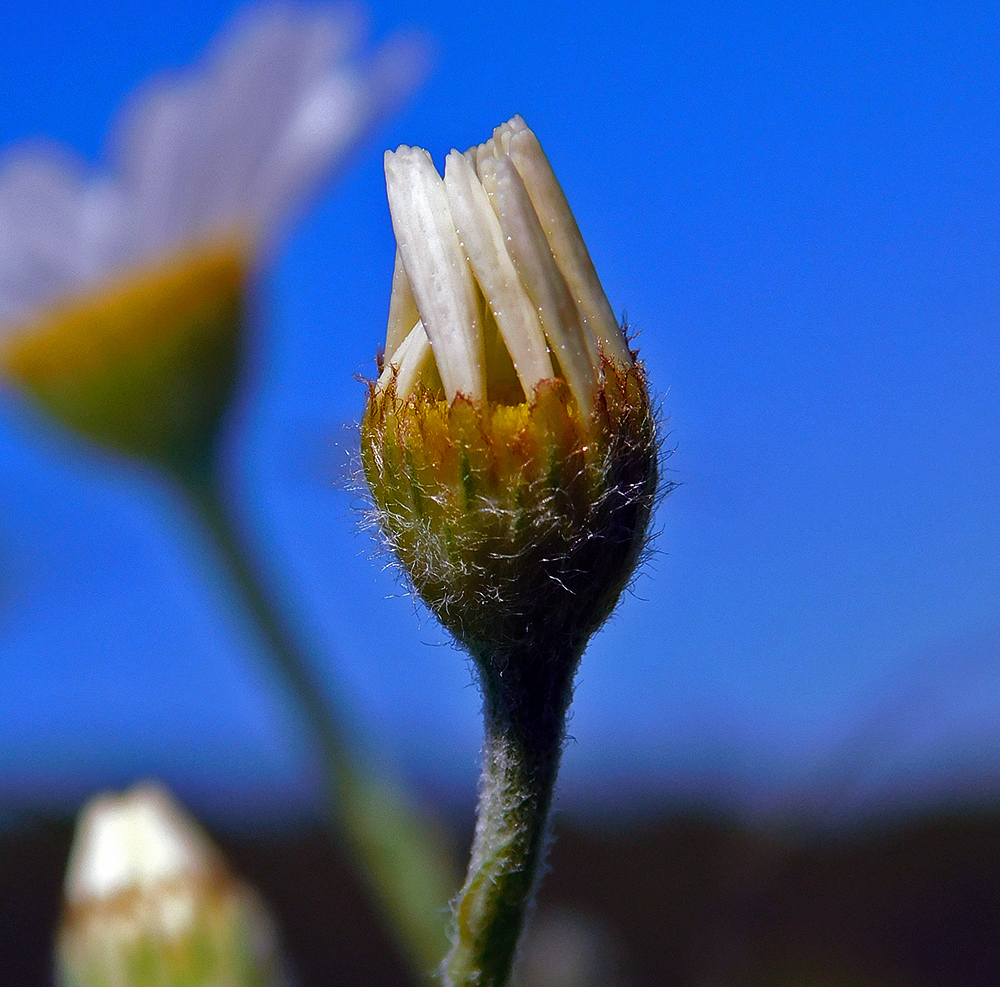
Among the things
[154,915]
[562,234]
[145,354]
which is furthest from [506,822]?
[145,354]

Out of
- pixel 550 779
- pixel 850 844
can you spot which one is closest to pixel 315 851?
pixel 850 844

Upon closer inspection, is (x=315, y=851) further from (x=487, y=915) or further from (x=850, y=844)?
(x=487, y=915)

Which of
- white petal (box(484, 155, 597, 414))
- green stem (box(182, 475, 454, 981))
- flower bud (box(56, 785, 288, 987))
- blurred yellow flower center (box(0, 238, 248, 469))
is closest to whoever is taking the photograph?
white petal (box(484, 155, 597, 414))

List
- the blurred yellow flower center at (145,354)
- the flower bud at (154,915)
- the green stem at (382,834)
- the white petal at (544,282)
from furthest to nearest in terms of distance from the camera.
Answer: the blurred yellow flower center at (145,354) → the green stem at (382,834) → the flower bud at (154,915) → the white petal at (544,282)

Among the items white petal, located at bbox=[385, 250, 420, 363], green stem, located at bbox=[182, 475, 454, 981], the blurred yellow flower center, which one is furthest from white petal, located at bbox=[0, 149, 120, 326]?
white petal, located at bbox=[385, 250, 420, 363]

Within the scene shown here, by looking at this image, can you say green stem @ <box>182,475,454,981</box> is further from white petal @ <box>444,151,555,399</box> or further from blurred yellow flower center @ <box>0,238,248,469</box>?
white petal @ <box>444,151,555,399</box>

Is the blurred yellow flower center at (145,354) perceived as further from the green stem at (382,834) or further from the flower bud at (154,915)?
the flower bud at (154,915)

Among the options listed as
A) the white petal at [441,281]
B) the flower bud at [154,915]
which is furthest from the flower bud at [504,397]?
the flower bud at [154,915]
